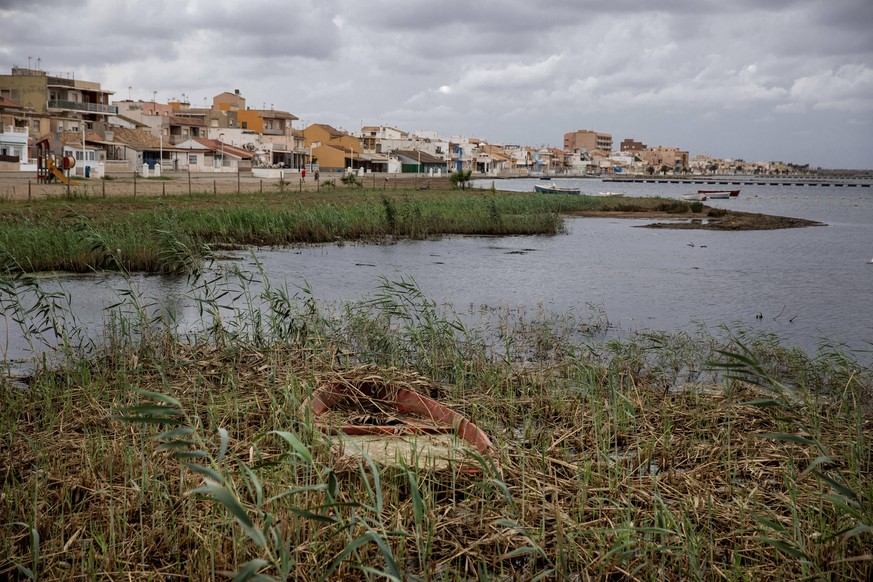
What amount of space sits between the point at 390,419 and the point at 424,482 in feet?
4.44

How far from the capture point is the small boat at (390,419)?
17.4ft

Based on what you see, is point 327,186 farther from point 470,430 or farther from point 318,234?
point 470,430

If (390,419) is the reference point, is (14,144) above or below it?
above

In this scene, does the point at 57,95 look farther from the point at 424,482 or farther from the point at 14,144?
the point at 424,482

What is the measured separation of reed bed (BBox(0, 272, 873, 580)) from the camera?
365 cm

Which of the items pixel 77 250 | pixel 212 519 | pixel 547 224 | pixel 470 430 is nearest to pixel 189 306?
pixel 77 250

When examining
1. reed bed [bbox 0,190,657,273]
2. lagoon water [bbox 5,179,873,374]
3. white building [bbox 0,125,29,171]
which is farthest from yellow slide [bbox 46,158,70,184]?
lagoon water [bbox 5,179,873,374]

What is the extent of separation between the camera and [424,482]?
15.4 feet

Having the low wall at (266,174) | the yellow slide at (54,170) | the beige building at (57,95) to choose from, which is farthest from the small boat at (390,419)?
the beige building at (57,95)

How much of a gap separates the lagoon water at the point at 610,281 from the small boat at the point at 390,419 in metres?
4.17

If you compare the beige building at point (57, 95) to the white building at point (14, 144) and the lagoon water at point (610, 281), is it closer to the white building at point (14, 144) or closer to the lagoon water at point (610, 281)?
the white building at point (14, 144)

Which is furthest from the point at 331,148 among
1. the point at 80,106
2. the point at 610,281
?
the point at 610,281

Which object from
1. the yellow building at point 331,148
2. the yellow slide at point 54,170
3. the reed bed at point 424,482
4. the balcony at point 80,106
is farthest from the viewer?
the yellow building at point 331,148

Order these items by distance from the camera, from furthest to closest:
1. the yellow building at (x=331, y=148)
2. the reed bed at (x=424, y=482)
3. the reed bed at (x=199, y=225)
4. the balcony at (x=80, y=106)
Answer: the yellow building at (x=331, y=148) < the balcony at (x=80, y=106) < the reed bed at (x=199, y=225) < the reed bed at (x=424, y=482)
